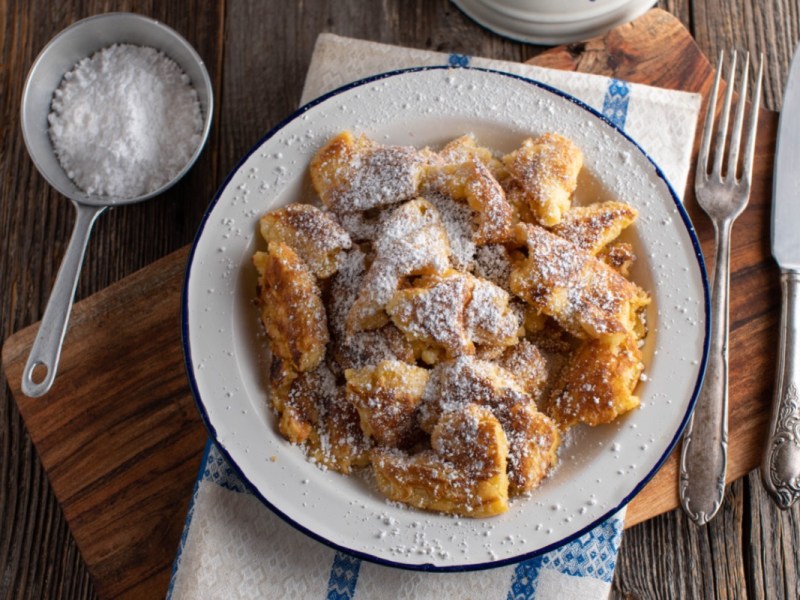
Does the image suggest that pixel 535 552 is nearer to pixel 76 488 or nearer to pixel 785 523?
pixel 785 523

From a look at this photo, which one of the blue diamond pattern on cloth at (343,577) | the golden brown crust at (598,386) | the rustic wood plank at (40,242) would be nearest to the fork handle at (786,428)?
the golden brown crust at (598,386)

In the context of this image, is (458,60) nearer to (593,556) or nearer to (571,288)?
(571,288)

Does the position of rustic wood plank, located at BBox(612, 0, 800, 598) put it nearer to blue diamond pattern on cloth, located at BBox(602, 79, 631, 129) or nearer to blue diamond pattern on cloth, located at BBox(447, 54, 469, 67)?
blue diamond pattern on cloth, located at BBox(602, 79, 631, 129)

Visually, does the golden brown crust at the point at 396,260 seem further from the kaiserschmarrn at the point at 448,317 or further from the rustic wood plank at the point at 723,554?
the rustic wood plank at the point at 723,554

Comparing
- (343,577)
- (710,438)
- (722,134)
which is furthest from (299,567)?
(722,134)

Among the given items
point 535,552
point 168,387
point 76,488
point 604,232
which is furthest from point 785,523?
point 76,488

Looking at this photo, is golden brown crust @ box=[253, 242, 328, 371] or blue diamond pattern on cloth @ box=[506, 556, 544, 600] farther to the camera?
blue diamond pattern on cloth @ box=[506, 556, 544, 600]

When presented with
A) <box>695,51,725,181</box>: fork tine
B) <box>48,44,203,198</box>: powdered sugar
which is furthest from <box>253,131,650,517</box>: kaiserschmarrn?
<box>48,44,203,198</box>: powdered sugar
